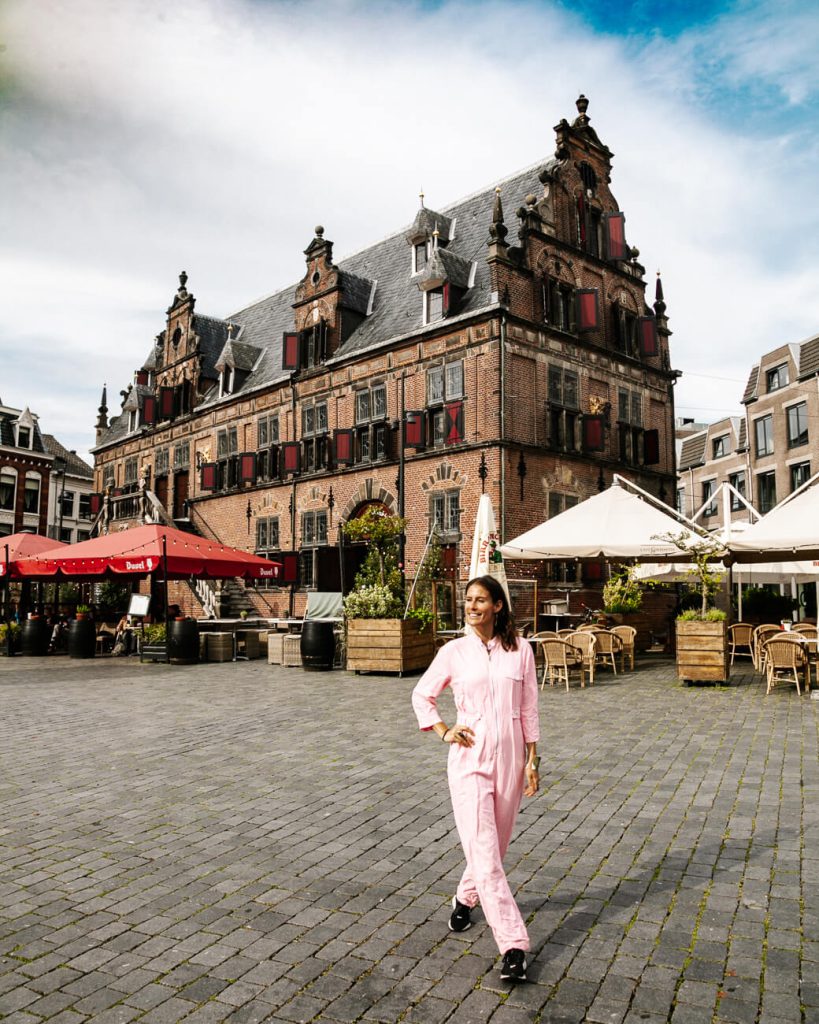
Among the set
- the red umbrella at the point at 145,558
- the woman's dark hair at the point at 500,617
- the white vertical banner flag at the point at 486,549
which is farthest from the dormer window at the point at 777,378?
the woman's dark hair at the point at 500,617

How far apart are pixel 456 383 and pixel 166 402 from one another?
1663 cm

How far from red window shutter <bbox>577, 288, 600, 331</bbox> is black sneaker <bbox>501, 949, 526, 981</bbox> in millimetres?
21214

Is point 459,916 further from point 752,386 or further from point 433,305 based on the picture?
point 752,386

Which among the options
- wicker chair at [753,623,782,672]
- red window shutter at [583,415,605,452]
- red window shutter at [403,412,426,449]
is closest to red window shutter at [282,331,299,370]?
red window shutter at [403,412,426,449]

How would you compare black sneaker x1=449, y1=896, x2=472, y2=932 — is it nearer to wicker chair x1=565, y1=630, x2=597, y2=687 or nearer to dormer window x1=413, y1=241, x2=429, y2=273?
wicker chair x1=565, y1=630, x2=597, y2=687

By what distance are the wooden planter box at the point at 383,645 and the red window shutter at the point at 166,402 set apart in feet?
71.8

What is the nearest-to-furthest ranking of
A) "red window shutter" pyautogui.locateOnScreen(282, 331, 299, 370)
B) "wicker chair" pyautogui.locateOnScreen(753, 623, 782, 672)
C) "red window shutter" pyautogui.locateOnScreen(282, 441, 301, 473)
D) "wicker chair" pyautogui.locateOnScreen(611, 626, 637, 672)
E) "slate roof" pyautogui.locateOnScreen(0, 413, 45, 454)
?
"wicker chair" pyautogui.locateOnScreen(753, 623, 782, 672), "wicker chair" pyautogui.locateOnScreen(611, 626, 637, 672), "red window shutter" pyautogui.locateOnScreen(282, 441, 301, 473), "red window shutter" pyautogui.locateOnScreen(282, 331, 299, 370), "slate roof" pyautogui.locateOnScreen(0, 413, 45, 454)

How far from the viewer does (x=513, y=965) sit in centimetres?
309

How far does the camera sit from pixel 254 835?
497 centimetres

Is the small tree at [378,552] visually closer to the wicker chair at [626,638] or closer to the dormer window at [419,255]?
the wicker chair at [626,638]

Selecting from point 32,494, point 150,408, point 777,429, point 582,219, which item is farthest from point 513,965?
point 32,494

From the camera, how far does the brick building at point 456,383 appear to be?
21.1 m

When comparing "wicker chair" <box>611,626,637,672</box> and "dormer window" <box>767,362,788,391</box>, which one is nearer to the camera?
"wicker chair" <box>611,626,637,672</box>

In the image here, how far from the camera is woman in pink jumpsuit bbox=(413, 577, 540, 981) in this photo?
125 inches
